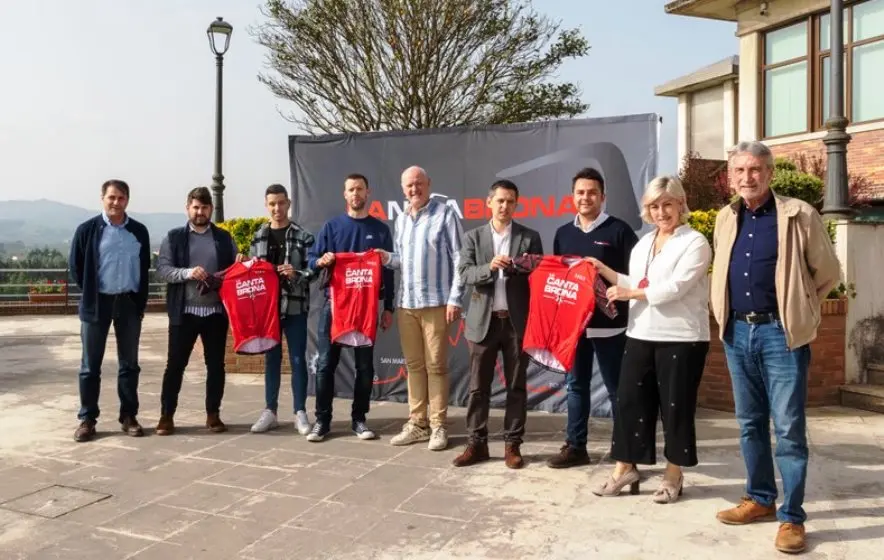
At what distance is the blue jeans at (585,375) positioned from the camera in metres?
4.69

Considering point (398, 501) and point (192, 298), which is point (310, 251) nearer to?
point (192, 298)

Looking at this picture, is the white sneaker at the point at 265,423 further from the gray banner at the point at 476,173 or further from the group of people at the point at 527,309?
the gray banner at the point at 476,173

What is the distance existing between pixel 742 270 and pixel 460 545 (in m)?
1.89

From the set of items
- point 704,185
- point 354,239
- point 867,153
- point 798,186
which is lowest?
point 354,239

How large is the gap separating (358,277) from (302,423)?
4.08ft

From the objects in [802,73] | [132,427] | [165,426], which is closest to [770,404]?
[165,426]

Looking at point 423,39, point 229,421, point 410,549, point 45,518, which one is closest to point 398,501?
point 410,549

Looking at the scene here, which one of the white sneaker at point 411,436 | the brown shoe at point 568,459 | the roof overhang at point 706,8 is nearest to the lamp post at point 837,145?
the brown shoe at point 568,459

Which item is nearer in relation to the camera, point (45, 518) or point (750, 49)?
point (45, 518)

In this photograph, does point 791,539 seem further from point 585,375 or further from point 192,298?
point 192,298

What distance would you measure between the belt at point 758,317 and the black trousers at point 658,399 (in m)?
0.36

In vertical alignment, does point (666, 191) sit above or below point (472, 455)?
above

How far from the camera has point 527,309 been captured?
4.88 metres

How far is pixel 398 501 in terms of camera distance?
4168mm
